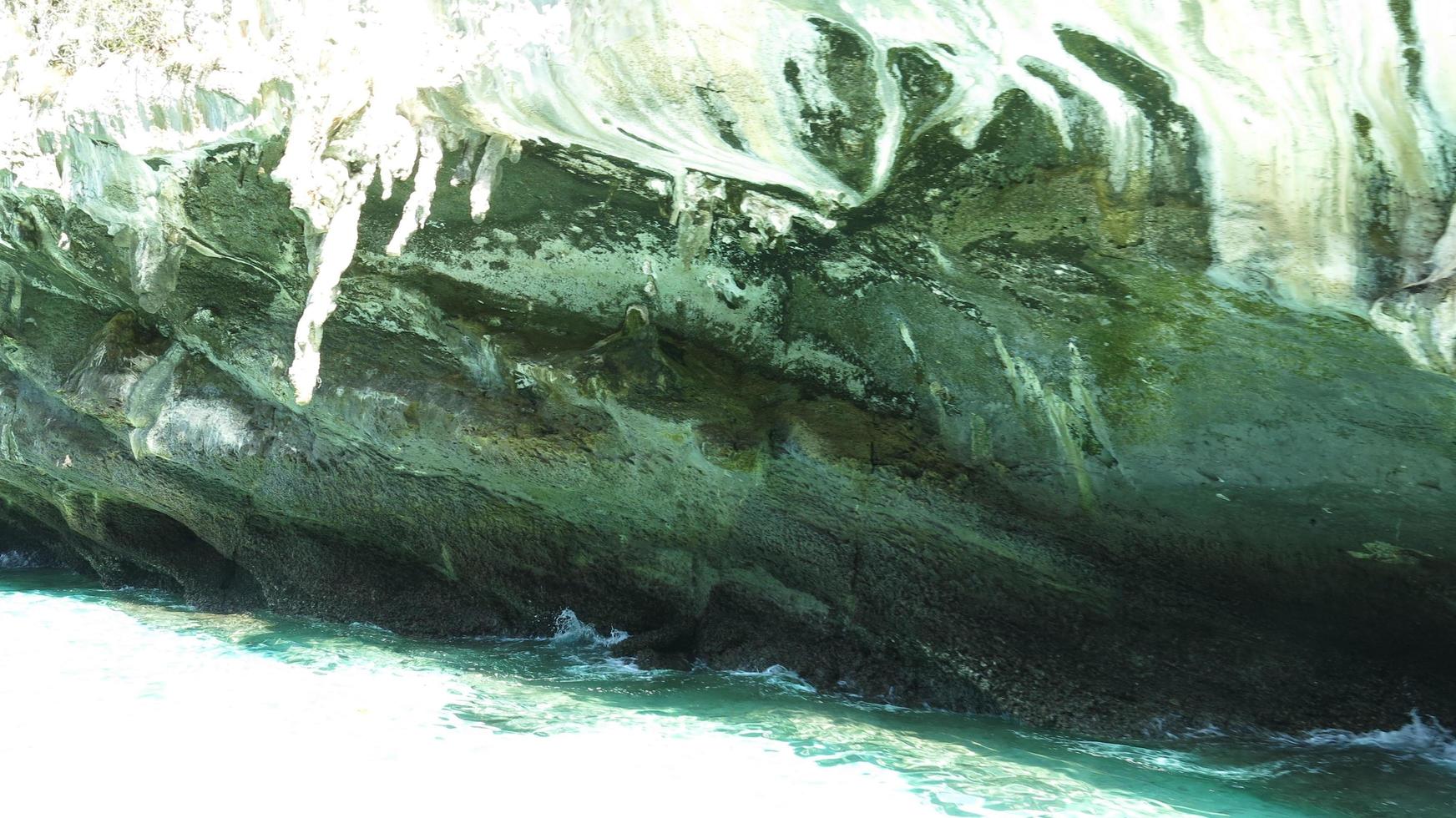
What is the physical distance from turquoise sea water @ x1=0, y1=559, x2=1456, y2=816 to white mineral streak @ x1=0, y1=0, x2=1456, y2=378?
1542 mm

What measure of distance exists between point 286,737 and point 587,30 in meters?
2.98

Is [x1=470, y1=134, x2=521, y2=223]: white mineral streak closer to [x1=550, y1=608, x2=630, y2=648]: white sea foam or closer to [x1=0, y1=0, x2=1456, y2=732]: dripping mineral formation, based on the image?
[x1=0, y1=0, x2=1456, y2=732]: dripping mineral formation

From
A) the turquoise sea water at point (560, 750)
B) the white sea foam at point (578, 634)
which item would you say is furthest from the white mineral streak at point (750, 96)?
the white sea foam at point (578, 634)

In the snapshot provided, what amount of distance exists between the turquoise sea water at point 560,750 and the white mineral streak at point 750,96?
154 cm

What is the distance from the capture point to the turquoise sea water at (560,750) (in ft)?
13.3

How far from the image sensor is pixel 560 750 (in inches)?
179

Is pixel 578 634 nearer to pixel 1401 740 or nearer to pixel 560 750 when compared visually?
pixel 560 750

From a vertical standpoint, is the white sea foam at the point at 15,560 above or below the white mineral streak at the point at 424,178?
below

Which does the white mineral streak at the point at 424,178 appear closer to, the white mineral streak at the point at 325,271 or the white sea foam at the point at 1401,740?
the white mineral streak at the point at 325,271

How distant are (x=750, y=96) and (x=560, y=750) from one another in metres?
2.61

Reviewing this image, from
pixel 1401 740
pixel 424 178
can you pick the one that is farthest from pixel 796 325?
pixel 1401 740

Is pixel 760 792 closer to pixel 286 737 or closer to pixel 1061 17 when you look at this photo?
pixel 286 737

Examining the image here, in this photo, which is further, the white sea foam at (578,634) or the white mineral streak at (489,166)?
the white sea foam at (578,634)

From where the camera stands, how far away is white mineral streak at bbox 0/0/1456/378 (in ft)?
11.6
